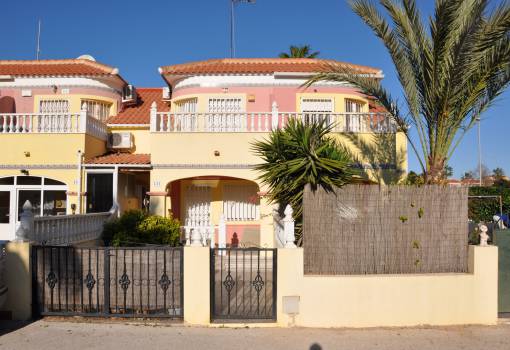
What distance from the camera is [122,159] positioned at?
15930mm

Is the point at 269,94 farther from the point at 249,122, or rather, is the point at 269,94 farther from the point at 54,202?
the point at 54,202

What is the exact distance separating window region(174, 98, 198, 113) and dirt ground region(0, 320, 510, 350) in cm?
1116

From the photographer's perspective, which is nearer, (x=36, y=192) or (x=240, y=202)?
(x=36, y=192)

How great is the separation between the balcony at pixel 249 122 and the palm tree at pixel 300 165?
4546 mm

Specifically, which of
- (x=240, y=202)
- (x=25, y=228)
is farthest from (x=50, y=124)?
(x=25, y=228)

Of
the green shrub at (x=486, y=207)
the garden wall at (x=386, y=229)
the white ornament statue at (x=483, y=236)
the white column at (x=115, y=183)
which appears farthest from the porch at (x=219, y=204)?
the green shrub at (x=486, y=207)

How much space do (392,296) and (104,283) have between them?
4.91 m

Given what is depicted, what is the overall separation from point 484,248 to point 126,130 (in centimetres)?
1419

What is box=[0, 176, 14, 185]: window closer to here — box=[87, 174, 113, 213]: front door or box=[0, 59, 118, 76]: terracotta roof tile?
box=[87, 174, 113, 213]: front door

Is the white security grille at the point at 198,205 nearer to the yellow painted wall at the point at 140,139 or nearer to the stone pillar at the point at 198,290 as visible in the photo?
Result: the yellow painted wall at the point at 140,139

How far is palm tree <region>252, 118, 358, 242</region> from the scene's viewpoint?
8672 millimetres

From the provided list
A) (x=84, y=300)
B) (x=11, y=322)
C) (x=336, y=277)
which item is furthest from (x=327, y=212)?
(x=11, y=322)

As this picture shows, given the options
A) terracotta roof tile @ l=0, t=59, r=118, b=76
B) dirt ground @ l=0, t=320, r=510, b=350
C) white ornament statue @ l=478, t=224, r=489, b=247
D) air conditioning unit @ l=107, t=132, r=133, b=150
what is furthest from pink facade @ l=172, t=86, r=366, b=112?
dirt ground @ l=0, t=320, r=510, b=350

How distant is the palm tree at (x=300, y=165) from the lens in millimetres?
8672
